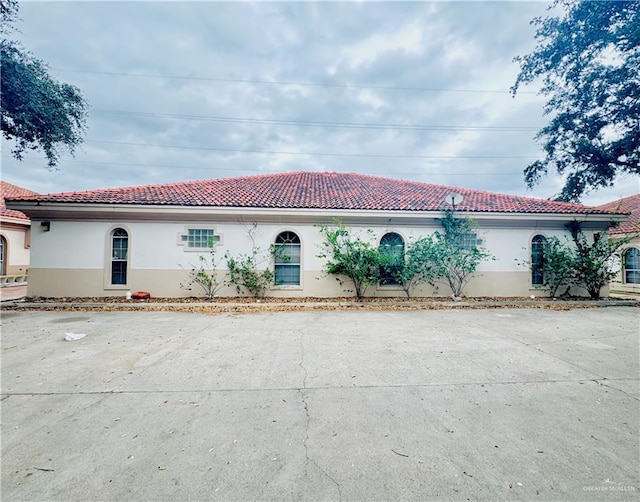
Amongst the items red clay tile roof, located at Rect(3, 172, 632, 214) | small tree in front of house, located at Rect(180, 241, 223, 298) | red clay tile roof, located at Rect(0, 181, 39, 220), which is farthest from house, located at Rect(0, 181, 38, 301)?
small tree in front of house, located at Rect(180, 241, 223, 298)

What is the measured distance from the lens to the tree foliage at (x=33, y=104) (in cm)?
817

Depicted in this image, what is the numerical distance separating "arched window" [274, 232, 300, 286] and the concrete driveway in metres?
5.58

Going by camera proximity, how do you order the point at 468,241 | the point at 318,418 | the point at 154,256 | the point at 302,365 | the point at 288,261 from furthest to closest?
the point at 468,241 < the point at 288,261 < the point at 154,256 < the point at 302,365 < the point at 318,418

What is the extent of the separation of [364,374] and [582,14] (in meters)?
13.3

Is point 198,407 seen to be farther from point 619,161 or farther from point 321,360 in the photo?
point 619,161

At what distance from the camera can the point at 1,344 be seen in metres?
5.66

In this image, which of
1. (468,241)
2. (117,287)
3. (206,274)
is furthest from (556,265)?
(117,287)

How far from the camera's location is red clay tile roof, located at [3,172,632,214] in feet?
36.3

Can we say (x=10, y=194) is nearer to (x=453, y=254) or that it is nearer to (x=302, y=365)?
(x=302, y=365)

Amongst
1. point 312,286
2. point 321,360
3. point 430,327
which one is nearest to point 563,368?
point 430,327

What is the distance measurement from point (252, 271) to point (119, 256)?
16.8 ft

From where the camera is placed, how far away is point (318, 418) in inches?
122

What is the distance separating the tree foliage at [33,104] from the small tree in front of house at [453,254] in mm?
13726

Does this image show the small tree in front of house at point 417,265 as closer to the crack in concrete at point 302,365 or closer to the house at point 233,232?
the house at point 233,232
